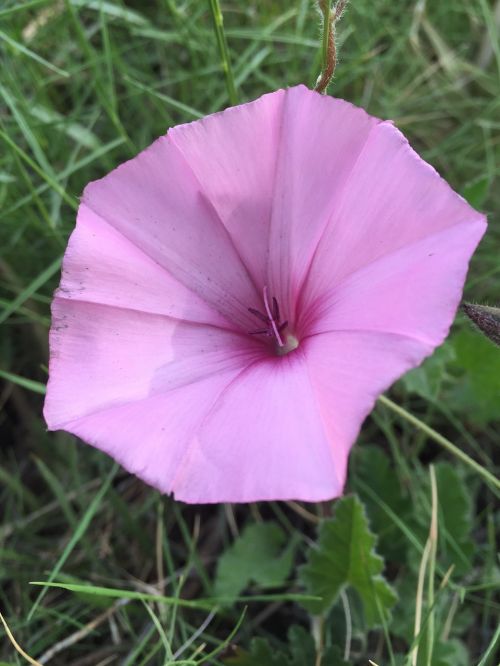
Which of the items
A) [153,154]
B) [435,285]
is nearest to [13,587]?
[153,154]

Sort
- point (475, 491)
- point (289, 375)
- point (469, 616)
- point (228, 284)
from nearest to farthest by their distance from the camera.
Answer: point (289, 375) < point (228, 284) < point (469, 616) < point (475, 491)

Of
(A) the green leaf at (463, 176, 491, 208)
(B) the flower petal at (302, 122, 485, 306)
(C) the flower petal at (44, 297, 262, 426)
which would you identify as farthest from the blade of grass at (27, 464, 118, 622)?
(A) the green leaf at (463, 176, 491, 208)

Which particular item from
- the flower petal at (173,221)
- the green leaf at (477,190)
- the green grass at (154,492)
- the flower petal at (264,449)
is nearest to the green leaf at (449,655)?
the green grass at (154,492)

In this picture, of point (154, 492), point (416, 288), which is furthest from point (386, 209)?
point (154, 492)

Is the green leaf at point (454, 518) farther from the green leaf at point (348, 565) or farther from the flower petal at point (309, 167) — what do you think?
the flower petal at point (309, 167)

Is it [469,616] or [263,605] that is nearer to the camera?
[469,616]

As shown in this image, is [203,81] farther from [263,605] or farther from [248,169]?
[263,605]

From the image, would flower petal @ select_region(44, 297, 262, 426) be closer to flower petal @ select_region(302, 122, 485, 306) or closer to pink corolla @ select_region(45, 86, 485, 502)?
pink corolla @ select_region(45, 86, 485, 502)

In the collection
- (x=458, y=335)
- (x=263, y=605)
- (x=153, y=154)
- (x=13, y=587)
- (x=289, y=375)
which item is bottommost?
(x=263, y=605)
